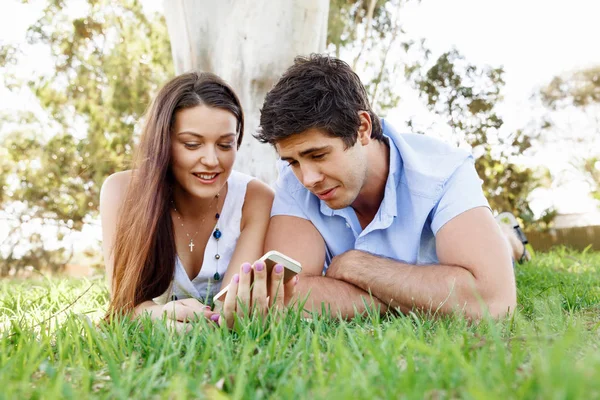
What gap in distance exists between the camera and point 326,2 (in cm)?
543

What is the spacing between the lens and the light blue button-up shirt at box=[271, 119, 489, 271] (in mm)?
3094

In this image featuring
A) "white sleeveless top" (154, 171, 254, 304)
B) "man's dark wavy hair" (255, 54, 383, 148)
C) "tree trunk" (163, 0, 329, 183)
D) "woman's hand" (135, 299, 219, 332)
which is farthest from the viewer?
"tree trunk" (163, 0, 329, 183)

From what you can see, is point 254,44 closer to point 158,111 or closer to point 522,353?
point 158,111

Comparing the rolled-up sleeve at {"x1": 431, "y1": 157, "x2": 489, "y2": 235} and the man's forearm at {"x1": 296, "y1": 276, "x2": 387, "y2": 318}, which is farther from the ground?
the rolled-up sleeve at {"x1": 431, "y1": 157, "x2": 489, "y2": 235}

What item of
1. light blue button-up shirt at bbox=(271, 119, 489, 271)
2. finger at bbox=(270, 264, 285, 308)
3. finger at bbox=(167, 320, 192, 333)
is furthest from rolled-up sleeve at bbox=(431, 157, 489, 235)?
finger at bbox=(167, 320, 192, 333)

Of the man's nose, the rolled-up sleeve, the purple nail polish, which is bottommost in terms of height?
the purple nail polish

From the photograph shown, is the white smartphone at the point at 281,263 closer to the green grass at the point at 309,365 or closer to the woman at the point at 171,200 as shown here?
the green grass at the point at 309,365

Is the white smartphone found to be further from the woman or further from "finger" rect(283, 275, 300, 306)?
the woman

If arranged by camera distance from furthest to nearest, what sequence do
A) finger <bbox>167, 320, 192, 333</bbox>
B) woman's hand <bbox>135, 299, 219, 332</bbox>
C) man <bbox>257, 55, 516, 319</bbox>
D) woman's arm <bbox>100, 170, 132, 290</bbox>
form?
woman's arm <bbox>100, 170, 132, 290</bbox> < man <bbox>257, 55, 516, 319</bbox> < woman's hand <bbox>135, 299, 219, 332</bbox> < finger <bbox>167, 320, 192, 333</bbox>

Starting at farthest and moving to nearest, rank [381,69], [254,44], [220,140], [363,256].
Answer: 1. [381,69]
2. [254,44]
3. [220,140]
4. [363,256]

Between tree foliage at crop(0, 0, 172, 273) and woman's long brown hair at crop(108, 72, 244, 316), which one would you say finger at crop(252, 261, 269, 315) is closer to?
woman's long brown hair at crop(108, 72, 244, 316)

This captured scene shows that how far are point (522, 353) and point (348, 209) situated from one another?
1.97m

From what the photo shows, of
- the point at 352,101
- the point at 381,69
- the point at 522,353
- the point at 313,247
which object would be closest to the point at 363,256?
the point at 313,247

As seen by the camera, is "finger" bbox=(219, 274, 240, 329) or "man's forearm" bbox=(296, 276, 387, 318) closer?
"finger" bbox=(219, 274, 240, 329)
